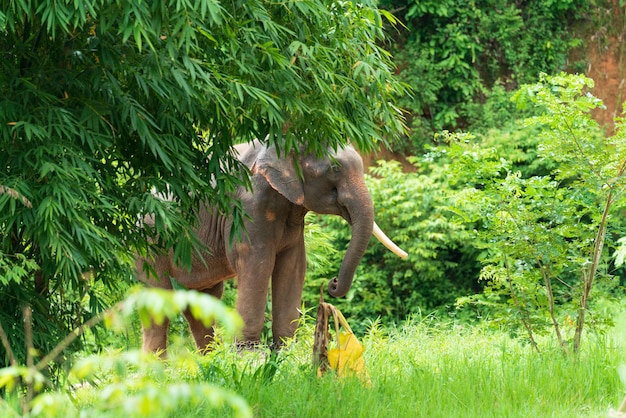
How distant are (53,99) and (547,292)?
355 centimetres

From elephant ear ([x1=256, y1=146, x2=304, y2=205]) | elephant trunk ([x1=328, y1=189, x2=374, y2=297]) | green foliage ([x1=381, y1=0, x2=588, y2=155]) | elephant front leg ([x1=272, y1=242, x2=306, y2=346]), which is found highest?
green foliage ([x1=381, y1=0, x2=588, y2=155])

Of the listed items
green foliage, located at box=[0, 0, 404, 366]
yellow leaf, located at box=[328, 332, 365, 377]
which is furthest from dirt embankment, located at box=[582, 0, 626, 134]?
yellow leaf, located at box=[328, 332, 365, 377]

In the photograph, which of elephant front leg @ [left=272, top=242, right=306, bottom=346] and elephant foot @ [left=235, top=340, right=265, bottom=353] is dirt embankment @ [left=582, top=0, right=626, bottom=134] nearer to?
elephant front leg @ [left=272, top=242, right=306, bottom=346]

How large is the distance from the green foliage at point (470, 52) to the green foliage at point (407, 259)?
183 cm

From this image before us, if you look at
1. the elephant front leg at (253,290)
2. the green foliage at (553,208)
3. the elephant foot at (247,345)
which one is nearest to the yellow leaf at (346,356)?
the green foliage at (553,208)

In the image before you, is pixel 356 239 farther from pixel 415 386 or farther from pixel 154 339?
pixel 154 339

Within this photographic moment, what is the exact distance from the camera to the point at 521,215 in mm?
6613

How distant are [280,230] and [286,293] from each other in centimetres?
59

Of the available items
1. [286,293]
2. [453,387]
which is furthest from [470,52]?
[453,387]

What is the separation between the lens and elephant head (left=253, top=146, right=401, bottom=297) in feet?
24.2

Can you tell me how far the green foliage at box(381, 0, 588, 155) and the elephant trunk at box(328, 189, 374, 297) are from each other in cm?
803

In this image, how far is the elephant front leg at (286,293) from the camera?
26.3 ft

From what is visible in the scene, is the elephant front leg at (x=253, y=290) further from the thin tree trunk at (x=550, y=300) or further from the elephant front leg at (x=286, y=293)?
the thin tree trunk at (x=550, y=300)

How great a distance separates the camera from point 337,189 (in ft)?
24.5
